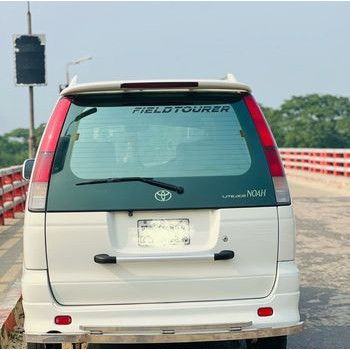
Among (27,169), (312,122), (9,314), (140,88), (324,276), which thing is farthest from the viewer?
(312,122)

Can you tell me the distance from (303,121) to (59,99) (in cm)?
9590

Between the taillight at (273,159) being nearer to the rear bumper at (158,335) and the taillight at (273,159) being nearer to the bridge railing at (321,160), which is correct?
the rear bumper at (158,335)

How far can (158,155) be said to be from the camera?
3.99 m

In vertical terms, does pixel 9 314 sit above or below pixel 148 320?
below

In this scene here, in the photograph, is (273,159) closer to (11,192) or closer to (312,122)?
(11,192)

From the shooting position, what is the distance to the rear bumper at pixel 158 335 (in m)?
3.83

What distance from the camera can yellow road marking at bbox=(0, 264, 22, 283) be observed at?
7430 mm

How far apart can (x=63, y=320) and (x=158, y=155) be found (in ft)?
3.66

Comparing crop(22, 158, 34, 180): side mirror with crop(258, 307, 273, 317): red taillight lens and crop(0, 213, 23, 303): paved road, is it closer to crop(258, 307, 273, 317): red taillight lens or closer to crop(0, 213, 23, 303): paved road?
crop(0, 213, 23, 303): paved road

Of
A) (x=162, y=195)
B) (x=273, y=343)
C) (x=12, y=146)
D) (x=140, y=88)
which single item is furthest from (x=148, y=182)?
(x=12, y=146)

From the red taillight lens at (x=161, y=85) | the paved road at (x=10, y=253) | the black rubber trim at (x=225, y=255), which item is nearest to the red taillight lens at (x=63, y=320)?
the black rubber trim at (x=225, y=255)

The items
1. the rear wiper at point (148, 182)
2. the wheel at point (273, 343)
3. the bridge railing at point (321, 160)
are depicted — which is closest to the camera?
the rear wiper at point (148, 182)

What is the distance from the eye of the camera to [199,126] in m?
4.02

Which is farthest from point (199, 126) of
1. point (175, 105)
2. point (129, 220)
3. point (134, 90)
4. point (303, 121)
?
point (303, 121)
